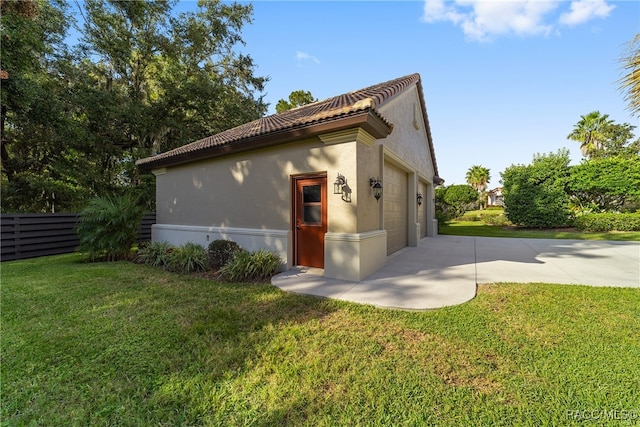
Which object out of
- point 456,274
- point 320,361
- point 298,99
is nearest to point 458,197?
point 298,99

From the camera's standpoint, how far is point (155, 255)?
7934 mm

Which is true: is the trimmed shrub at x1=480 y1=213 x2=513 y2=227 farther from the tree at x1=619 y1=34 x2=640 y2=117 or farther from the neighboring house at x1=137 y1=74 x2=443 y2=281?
the tree at x1=619 y1=34 x2=640 y2=117

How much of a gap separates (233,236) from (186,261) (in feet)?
4.73

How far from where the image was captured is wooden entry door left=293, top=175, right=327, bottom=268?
6332 mm

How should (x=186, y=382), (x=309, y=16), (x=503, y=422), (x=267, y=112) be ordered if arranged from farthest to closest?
(x=267, y=112)
(x=309, y=16)
(x=186, y=382)
(x=503, y=422)

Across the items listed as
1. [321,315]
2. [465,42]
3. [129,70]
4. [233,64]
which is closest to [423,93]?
[465,42]

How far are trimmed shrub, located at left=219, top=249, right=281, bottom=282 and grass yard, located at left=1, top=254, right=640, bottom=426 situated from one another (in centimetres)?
129

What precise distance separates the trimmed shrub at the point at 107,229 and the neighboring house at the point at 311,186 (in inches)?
57.3

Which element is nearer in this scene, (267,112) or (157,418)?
(157,418)

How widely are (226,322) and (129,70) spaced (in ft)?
63.4

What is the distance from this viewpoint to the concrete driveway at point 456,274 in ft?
15.3

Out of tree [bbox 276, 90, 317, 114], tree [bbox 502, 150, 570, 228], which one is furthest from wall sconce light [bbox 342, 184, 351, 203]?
tree [bbox 276, 90, 317, 114]

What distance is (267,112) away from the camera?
20.6m

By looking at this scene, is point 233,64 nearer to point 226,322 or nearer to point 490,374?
point 226,322
